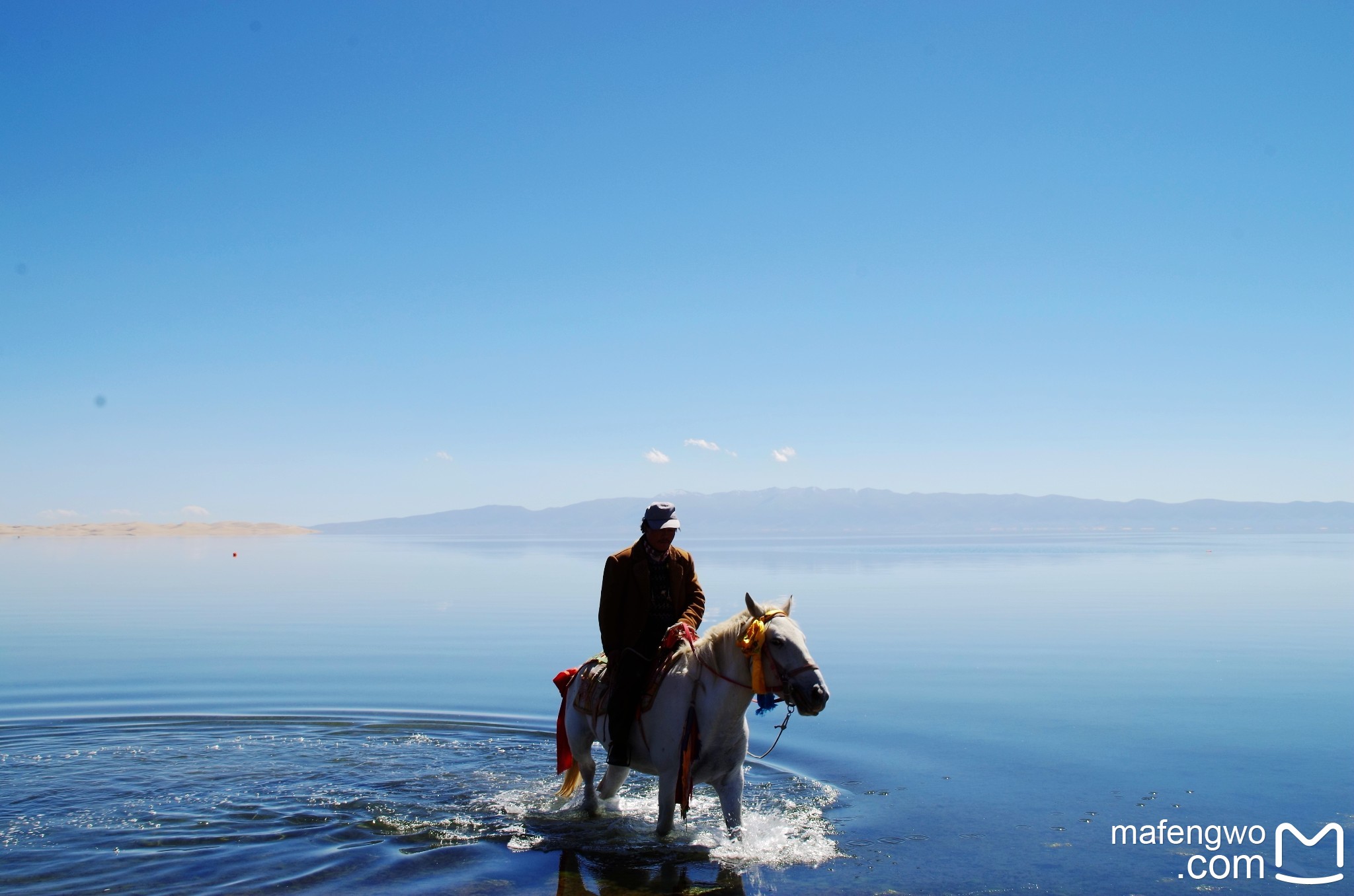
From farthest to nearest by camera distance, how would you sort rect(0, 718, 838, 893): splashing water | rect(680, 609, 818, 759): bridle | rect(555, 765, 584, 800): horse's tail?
1. rect(555, 765, 584, 800): horse's tail
2. rect(0, 718, 838, 893): splashing water
3. rect(680, 609, 818, 759): bridle

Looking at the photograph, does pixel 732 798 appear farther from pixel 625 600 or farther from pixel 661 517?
pixel 661 517

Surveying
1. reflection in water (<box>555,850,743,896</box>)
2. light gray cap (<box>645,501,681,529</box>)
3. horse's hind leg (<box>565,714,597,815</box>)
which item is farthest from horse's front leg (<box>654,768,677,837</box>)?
light gray cap (<box>645,501,681,529</box>)

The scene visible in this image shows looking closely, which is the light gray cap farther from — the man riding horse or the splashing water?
the splashing water

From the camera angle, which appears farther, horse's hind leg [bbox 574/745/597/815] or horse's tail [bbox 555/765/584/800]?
horse's tail [bbox 555/765/584/800]

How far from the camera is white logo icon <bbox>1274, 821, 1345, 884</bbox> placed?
23.1 ft

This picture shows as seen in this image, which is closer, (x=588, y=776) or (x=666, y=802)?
(x=666, y=802)

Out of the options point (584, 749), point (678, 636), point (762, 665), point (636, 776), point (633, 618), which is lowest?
point (636, 776)

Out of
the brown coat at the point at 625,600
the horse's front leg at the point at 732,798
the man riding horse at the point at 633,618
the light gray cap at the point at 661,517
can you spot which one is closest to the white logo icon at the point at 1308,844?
the horse's front leg at the point at 732,798

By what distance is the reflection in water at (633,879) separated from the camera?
691 cm

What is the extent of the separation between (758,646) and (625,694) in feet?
4.53

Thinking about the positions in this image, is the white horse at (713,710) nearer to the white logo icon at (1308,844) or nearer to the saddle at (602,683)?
the saddle at (602,683)

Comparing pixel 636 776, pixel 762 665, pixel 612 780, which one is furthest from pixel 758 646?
pixel 636 776

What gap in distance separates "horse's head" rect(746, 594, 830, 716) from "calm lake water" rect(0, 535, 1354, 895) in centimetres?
141

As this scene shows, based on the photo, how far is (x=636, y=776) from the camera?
427 inches
